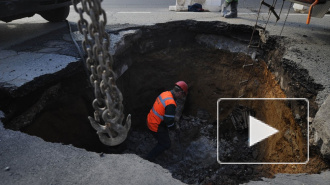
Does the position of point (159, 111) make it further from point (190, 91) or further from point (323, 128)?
point (323, 128)

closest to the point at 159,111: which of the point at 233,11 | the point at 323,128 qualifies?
the point at 323,128

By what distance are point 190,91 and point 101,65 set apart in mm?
4892

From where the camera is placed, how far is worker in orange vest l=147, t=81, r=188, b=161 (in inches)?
161

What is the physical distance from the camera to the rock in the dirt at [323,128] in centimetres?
246

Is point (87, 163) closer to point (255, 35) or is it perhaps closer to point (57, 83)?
point (57, 83)

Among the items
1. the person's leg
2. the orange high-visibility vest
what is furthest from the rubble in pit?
the person's leg

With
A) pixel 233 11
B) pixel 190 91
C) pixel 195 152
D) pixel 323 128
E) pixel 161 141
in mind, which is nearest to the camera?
pixel 323 128

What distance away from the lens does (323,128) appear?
2.55 meters

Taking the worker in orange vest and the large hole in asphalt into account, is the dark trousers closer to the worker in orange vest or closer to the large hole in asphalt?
the worker in orange vest

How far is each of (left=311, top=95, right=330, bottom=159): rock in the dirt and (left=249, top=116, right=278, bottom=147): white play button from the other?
59.0 inches

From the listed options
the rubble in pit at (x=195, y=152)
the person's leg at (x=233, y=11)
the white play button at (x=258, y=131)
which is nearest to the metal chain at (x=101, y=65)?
the rubble in pit at (x=195, y=152)

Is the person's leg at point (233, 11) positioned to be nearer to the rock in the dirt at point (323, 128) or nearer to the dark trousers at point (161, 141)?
the dark trousers at point (161, 141)

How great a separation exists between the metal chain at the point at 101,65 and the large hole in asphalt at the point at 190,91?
6.89 feet

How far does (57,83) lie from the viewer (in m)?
3.47
